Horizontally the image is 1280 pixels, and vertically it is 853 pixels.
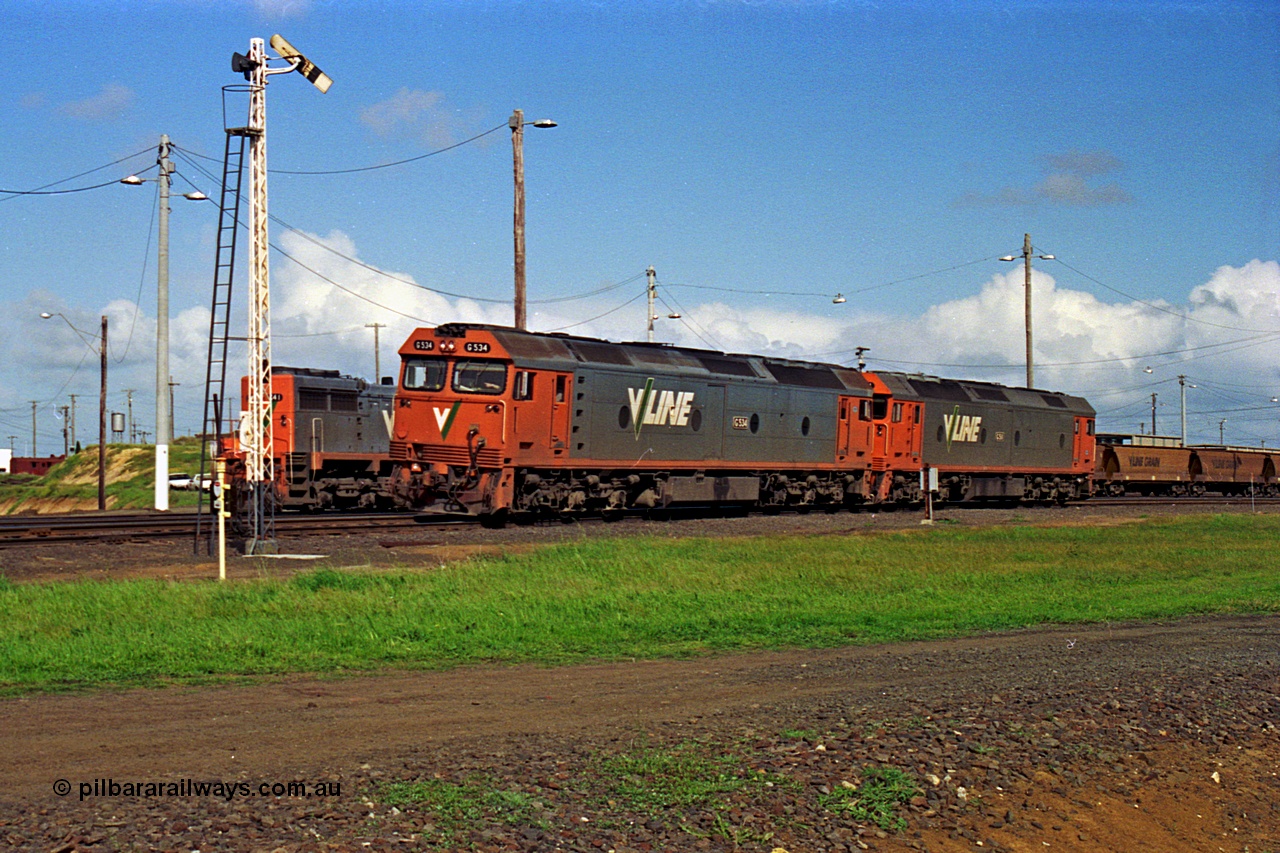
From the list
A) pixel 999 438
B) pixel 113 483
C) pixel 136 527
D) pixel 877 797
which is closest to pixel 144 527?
pixel 136 527

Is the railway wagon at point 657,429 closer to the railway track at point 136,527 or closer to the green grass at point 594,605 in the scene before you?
the railway track at point 136,527

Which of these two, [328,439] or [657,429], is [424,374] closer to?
[657,429]

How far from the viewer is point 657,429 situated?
32.3m

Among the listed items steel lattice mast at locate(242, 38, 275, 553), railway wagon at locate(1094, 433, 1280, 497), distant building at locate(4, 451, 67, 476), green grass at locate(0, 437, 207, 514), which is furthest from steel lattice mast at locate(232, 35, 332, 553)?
distant building at locate(4, 451, 67, 476)

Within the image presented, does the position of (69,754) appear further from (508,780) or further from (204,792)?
(508,780)

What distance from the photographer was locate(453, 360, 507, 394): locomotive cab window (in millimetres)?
28109

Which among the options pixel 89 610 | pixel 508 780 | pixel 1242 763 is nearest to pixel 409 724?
pixel 508 780

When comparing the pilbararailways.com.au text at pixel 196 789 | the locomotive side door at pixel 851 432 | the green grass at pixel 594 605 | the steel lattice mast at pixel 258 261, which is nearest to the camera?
the pilbararailways.com.au text at pixel 196 789

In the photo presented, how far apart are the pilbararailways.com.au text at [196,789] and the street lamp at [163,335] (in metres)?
28.2

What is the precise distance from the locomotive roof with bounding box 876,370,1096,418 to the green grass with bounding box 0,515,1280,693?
16680mm

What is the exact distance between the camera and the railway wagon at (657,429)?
1115 inches

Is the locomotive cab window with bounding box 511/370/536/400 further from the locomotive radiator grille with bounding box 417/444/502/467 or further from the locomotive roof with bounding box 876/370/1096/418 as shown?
the locomotive roof with bounding box 876/370/1096/418

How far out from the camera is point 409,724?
9320mm

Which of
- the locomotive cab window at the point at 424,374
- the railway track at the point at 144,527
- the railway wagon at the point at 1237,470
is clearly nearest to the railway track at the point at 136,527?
the railway track at the point at 144,527
